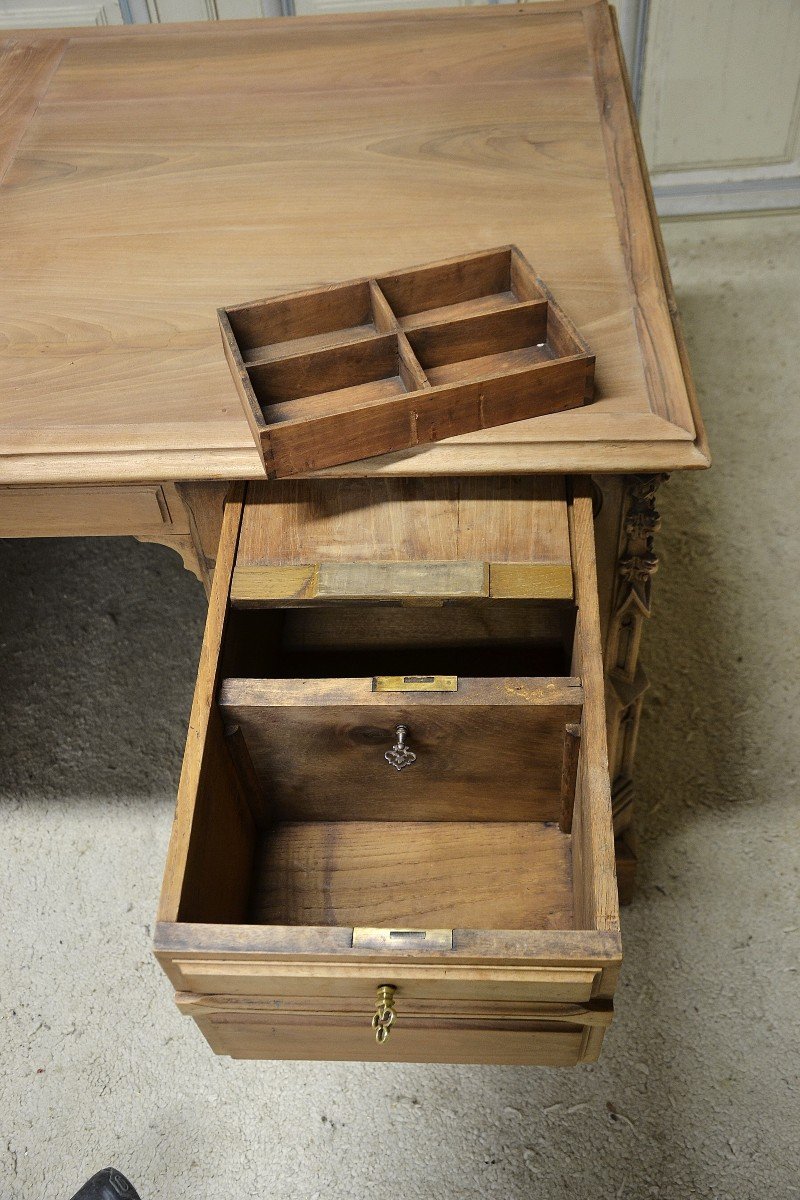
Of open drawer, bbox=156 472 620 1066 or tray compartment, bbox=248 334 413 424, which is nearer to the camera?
open drawer, bbox=156 472 620 1066

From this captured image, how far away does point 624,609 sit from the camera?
119 centimetres

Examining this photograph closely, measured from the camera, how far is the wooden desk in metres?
1.06

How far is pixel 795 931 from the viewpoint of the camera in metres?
1.36

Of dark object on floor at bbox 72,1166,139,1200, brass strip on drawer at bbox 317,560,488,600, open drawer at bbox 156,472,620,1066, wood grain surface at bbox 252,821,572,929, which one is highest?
brass strip on drawer at bbox 317,560,488,600

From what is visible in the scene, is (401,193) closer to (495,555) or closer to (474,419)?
(474,419)

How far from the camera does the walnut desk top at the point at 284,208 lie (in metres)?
1.06

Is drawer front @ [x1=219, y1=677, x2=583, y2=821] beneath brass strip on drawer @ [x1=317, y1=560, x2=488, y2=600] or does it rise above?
beneath

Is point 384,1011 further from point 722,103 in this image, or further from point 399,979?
point 722,103

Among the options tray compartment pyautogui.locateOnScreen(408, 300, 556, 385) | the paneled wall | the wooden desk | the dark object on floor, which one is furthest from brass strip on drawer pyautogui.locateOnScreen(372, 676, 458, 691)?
the paneled wall

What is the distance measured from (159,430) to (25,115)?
2.52 feet

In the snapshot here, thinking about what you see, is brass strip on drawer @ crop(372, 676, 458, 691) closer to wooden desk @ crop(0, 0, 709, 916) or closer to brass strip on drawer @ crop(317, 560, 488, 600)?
brass strip on drawer @ crop(317, 560, 488, 600)

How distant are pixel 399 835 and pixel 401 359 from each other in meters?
0.51

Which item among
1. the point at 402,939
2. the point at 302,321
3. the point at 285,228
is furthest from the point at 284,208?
the point at 402,939

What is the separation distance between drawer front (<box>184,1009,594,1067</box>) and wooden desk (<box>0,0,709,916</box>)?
442 mm
